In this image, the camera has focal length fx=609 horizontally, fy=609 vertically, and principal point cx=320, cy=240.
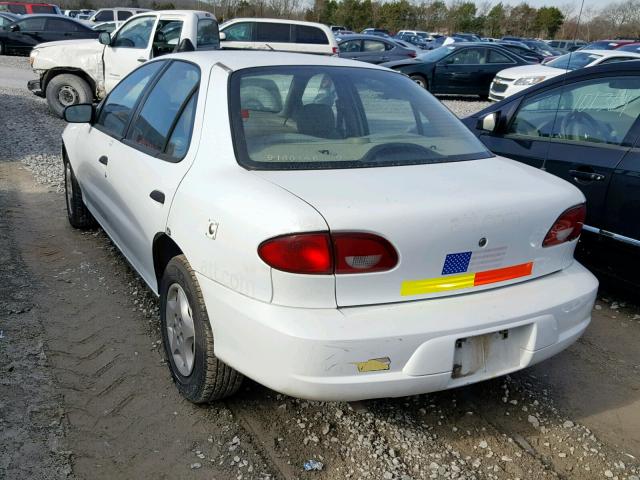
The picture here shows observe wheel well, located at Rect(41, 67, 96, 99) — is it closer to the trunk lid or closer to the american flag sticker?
the trunk lid

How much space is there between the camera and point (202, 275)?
253 centimetres

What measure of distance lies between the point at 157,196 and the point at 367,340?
4.59 feet

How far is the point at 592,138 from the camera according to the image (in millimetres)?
4070

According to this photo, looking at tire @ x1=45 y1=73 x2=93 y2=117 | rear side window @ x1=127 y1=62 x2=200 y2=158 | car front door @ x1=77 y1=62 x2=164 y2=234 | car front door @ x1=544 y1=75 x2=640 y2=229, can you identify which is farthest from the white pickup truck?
car front door @ x1=544 y1=75 x2=640 y2=229

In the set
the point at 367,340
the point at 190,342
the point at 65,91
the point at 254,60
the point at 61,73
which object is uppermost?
the point at 254,60

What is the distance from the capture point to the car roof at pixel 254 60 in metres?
3.13

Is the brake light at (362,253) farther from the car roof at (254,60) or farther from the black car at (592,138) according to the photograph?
the black car at (592,138)

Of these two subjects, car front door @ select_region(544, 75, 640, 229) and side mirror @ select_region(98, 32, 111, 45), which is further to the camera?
side mirror @ select_region(98, 32, 111, 45)

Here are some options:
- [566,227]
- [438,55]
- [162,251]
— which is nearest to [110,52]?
[162,251]

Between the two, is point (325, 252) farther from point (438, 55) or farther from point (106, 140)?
point (438, 55)

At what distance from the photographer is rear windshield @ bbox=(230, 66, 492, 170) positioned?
272 cm

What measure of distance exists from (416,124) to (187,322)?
153 cm

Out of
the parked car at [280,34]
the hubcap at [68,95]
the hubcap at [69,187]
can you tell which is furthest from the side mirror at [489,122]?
the parked car at [280,34]

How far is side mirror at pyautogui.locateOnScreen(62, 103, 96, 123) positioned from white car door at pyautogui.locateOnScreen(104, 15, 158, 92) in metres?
6.02
